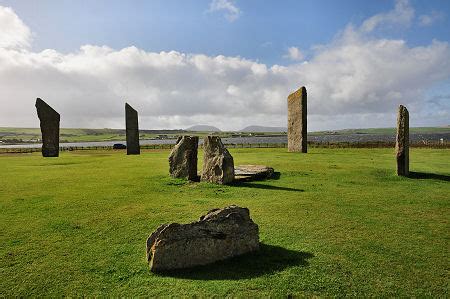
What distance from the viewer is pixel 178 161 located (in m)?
17.1

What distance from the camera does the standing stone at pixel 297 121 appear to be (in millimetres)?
30922

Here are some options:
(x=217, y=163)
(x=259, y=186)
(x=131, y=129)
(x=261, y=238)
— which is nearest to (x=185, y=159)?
(x=217, y=163)

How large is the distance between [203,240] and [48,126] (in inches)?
1290

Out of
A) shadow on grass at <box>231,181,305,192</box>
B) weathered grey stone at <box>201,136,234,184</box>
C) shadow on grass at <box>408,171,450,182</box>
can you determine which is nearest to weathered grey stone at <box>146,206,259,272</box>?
shadow on grass at <box>231,181,305,192</box>

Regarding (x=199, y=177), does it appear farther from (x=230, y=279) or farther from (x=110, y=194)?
(x=230, y=279)

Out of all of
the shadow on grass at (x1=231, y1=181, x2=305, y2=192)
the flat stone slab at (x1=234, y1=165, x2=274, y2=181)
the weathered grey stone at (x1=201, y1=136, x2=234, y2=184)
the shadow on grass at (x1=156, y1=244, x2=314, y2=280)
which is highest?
the weathered grey stone at (x1=201, y1=136, x2=234, y2=184)

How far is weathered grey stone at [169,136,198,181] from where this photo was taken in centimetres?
1664

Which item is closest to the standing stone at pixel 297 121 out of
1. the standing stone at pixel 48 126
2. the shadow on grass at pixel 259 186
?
the shadow on grass at pixel 259 186

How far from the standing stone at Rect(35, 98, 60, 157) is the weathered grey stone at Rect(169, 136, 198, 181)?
22489mm

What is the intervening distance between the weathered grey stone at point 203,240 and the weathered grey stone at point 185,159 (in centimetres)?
927

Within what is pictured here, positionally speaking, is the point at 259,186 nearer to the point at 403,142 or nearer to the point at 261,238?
the point at 261,238

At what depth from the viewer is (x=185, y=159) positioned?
1686cm

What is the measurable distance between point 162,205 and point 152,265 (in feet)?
17.4

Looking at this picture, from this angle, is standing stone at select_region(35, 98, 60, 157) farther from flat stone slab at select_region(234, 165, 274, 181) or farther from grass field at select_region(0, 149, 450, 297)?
flat stone slab at select_region(234, 165, 274, 181)
